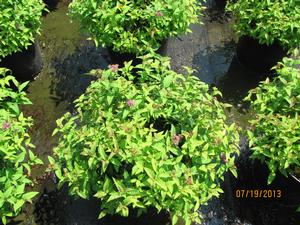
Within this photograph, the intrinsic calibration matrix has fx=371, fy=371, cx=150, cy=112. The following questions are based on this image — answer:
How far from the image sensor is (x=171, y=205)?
2877mm

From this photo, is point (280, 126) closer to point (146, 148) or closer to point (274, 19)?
point (146, 148)

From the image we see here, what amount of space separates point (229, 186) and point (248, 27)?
6.13 feet

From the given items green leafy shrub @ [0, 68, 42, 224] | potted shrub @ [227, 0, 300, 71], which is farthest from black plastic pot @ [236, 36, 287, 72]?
green leafy shrub @ [0, 68, 42, 224]

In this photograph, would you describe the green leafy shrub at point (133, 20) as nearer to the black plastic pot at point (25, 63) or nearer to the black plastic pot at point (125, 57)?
the black plastic pot at point (125, 57)

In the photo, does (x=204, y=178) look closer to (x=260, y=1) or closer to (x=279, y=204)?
(x=279, y=204)

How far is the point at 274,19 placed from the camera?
4.12 m

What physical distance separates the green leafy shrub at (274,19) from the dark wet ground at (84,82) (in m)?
0.87

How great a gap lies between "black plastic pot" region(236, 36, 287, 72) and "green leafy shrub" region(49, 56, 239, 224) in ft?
5.86

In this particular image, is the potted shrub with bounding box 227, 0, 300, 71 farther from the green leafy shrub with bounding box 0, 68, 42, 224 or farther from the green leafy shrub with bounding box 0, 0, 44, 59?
the green leafy shrub with bounding box 0, 68, 42, 224

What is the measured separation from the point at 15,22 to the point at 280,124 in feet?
9.46

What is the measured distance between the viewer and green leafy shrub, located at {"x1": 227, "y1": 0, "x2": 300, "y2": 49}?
13.3 ft

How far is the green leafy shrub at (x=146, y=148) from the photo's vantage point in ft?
9.14

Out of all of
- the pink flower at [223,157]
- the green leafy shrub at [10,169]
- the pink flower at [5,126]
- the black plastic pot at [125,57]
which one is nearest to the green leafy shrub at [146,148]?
the pink flower at [223,157]

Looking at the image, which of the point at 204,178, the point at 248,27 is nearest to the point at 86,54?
the point at 248,27
